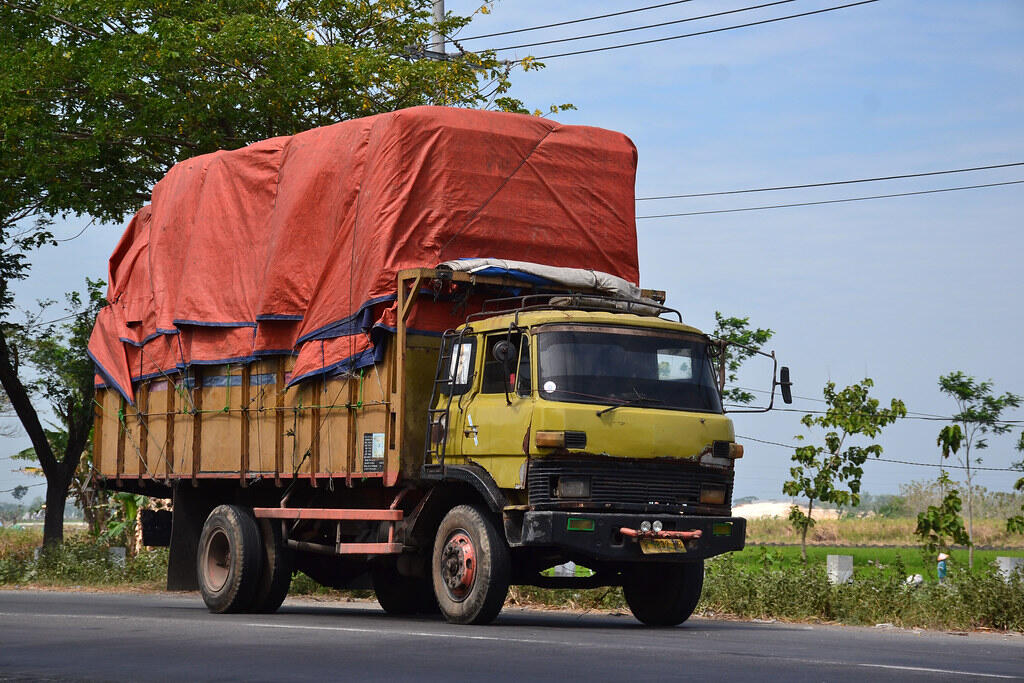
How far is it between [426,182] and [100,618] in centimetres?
569

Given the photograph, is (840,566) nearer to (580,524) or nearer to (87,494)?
(580,524)

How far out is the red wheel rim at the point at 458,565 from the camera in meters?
13.7

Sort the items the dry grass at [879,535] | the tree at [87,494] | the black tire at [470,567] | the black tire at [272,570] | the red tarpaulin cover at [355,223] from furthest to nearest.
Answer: the dry grass at [879,535]
the tree at [87,494]
the black tire at [272,570]
the red tarpaulin cover at [355,223]
the black tire at [470,567]

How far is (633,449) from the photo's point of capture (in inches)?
526

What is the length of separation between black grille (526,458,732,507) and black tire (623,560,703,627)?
0.92 metres

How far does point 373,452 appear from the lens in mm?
14852

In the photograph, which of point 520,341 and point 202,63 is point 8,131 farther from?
point 520,341

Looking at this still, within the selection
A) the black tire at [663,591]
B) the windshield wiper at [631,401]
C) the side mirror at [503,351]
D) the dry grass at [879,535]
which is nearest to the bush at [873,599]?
the black tire at [663,591]

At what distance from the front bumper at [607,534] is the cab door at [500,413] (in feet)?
1.39

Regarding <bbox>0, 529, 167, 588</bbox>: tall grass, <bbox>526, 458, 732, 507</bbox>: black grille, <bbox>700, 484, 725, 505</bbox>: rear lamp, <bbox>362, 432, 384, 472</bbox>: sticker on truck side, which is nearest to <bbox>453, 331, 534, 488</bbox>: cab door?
<bbox>526, 458, 732, 507</bbox>: black grille

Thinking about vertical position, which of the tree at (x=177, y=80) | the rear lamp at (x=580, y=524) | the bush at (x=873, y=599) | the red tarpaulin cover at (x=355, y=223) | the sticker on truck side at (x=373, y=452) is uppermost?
the tree at (x=177, y=80)

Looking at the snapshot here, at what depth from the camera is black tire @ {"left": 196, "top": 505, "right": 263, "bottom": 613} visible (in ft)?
54.2

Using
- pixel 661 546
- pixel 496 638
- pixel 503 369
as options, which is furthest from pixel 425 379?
pixel 496 638

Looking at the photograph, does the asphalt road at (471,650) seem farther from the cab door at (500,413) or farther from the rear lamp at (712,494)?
the cab door at (500,413)
